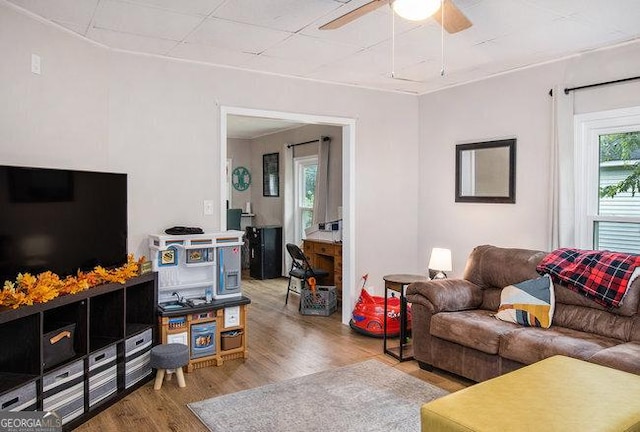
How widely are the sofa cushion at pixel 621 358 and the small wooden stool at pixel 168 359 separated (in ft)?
8.54

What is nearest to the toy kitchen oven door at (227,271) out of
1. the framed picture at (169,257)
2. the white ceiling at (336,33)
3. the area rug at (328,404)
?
the framed picture at (169,257)

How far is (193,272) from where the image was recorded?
4.06 m

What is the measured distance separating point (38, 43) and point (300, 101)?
227 cm

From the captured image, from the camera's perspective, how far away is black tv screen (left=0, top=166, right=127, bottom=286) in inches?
108

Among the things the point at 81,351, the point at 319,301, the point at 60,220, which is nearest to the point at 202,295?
the point at 81,351

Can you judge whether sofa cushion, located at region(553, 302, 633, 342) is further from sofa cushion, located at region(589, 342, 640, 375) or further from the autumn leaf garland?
the autumn leaf garland

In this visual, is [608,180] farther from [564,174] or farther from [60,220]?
[60,220]

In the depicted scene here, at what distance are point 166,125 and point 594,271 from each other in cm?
342

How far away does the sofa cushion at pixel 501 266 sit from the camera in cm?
379

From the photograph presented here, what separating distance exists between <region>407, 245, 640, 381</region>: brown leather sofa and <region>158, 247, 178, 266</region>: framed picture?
189 cm

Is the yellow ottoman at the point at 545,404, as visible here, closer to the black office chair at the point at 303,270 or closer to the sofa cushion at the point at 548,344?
the sofa cushion at the point at 548,344

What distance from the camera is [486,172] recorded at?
4793mm

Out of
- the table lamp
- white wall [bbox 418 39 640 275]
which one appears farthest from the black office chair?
the table lamp

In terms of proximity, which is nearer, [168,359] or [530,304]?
[168,359]
